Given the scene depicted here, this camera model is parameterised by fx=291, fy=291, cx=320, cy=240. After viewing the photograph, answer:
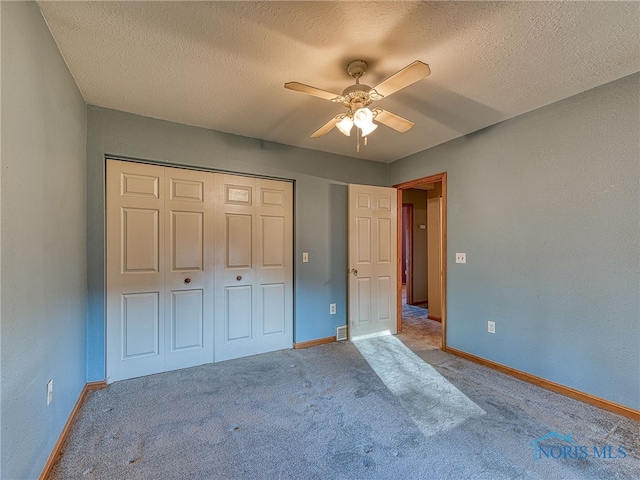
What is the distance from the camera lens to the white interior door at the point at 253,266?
9.98 ft

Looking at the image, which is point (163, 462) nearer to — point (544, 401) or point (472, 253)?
point (544, 401)

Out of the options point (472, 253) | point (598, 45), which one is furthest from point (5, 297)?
point (472, 253)

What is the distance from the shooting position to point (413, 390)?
239 cm

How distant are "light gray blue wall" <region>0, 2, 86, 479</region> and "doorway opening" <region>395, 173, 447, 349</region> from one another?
3.39m

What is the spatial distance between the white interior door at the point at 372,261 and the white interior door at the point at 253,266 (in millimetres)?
816

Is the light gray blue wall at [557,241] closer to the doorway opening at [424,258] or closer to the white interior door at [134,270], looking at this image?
the doorway opening at [424,258]

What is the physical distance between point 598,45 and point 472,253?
1866 mm

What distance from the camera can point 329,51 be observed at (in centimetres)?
177

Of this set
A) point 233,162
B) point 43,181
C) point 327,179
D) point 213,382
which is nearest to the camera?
point 43,181

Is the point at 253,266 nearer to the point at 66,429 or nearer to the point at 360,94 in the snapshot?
the point at 66,429

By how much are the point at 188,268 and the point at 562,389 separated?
11.2 ft

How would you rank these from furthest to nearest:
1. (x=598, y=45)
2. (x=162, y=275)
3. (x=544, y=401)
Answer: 1. (x=162, y=275)
2. (x=544, y=401)
3. (x=598, y=45)

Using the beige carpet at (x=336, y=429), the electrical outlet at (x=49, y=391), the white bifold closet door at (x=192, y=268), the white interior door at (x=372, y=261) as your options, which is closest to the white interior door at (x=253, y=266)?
the white bifold closet door at (x=192, y=268)
